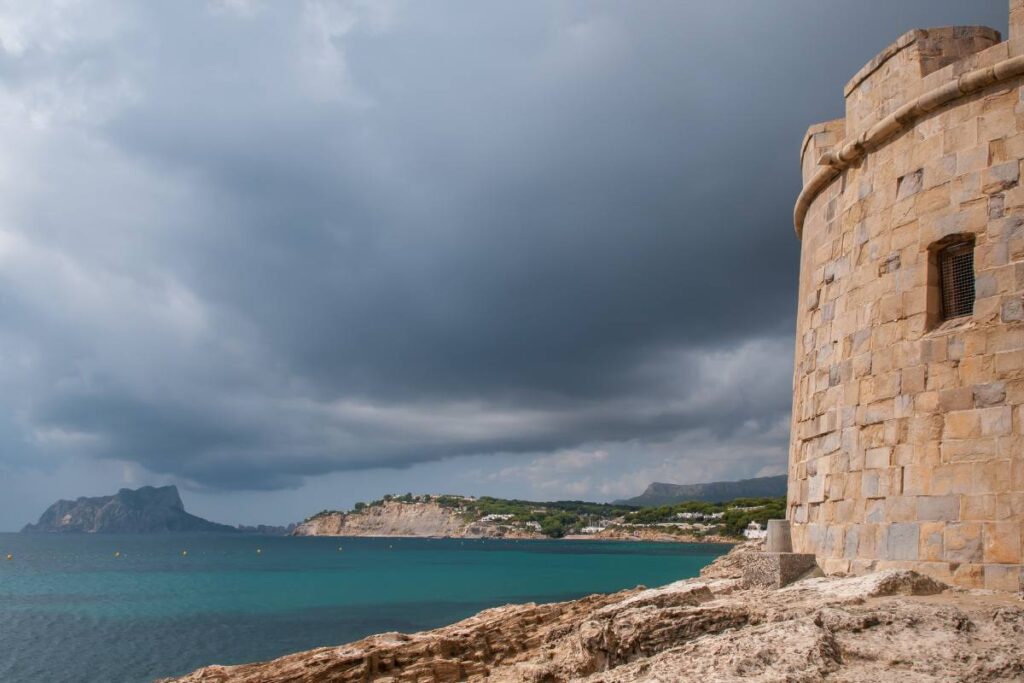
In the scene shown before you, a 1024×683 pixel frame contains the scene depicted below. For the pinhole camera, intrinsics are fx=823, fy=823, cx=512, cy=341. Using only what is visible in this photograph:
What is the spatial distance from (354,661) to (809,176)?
382 inches

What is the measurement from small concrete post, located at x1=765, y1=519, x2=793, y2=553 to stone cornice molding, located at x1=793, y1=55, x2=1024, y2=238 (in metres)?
4.53

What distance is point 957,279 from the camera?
8.45 m

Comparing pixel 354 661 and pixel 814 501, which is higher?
pixel 814 501

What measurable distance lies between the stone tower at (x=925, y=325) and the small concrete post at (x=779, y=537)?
0.18 metres

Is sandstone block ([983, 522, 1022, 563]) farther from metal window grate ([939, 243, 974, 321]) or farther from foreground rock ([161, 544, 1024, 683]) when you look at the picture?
metal window grate ([939, 243, 974, 321])

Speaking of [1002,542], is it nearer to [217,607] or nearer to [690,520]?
[217,607]

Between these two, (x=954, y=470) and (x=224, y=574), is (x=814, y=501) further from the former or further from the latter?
(x=224, y=574)

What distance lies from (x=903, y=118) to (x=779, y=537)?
5.22 meters

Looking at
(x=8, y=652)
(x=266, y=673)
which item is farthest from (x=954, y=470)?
(x=8, y=652)

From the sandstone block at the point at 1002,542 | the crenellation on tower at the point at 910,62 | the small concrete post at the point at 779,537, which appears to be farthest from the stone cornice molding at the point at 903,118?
the small concrete post at the point at 779,537

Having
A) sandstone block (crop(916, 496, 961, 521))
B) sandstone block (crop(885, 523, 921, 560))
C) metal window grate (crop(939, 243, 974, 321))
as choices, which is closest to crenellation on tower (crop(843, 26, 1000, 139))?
metal window grate (crop(939, 243, 974, 321))

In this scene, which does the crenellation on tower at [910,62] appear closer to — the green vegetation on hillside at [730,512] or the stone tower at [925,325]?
the stone tower at [925,325]

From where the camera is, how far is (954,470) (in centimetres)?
781

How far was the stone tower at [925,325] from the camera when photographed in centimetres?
764
